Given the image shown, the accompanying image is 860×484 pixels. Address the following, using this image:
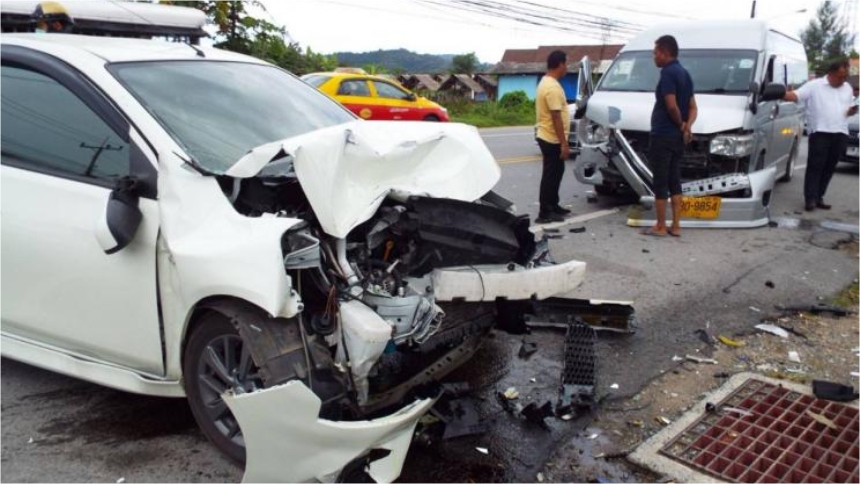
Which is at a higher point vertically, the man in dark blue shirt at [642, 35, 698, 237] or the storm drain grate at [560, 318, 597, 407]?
the man in dark blue shirt at [642, 35, 698, 237]

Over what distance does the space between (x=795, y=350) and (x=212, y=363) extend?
3.73 metres

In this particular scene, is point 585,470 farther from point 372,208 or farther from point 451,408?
point 372,208

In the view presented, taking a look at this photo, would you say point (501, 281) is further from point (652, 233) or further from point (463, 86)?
point (463, 86)

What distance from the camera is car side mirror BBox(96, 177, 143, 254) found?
2.98m

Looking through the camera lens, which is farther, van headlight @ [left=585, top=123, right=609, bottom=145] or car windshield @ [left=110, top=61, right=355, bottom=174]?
van headlight @ [left=585, top=123, right=609, bottom=145]

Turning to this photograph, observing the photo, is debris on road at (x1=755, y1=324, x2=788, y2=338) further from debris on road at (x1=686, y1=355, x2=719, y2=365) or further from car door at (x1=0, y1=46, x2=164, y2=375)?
car door at (x1=0, y1=46, x2=164, y2=375)

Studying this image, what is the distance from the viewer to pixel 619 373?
13.6ft

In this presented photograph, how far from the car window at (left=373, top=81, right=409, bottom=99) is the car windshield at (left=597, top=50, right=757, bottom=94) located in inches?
309

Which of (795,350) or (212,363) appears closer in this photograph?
(212,363)

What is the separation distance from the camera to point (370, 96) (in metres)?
16.0

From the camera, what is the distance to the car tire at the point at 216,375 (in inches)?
116

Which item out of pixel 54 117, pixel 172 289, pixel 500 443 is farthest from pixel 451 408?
pixel 54 117

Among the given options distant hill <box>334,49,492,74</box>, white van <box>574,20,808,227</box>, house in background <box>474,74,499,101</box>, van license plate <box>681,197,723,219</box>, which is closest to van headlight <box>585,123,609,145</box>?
white van <box>574,20,808,227</box>

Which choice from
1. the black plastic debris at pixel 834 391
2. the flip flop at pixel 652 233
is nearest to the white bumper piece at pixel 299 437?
the black plastic debris at pixel 834 391
